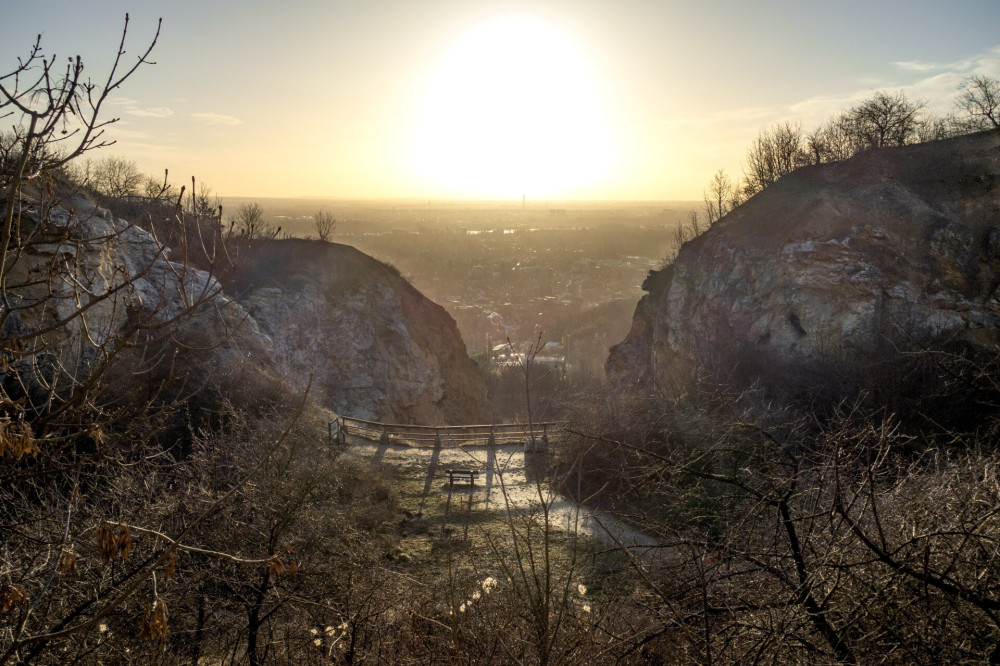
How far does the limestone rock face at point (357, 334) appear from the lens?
90.4 feet

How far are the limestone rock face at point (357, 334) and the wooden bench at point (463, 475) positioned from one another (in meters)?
10.9

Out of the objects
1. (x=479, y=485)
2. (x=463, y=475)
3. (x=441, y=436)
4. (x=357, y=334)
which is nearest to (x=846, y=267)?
(x=479, y=485)

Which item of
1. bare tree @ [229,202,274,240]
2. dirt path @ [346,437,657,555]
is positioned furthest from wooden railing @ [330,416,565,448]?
bare tree @ [229,202,274,240]

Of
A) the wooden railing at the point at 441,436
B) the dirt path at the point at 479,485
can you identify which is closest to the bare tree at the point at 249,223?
the dirt path at the point at 479,485

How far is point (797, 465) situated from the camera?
407 centimetres

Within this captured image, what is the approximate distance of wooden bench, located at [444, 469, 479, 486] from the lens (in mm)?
15376

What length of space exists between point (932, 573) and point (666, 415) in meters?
12.1

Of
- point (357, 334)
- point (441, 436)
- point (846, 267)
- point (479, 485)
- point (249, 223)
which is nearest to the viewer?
point (249, 223)

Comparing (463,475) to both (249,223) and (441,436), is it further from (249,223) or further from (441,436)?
(249,223)

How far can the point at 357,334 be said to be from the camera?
3002 cm

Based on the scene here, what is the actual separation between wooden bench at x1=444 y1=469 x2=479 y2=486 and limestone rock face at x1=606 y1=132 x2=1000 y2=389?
7131mm

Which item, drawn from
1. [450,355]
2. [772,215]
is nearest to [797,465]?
[772,215]

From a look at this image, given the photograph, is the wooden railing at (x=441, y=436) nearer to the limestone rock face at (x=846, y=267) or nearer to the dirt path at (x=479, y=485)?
the dirt path at (x=479, y=485)

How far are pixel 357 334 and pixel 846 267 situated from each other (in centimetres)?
2099
